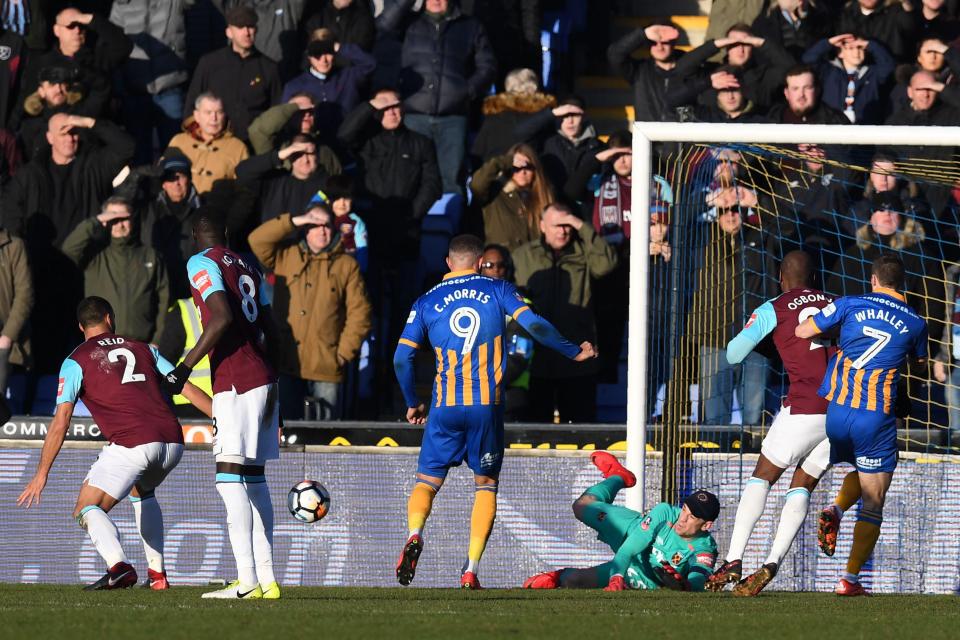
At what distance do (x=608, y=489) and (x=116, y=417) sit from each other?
10.6 ft

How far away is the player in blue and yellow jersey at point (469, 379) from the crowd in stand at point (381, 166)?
223cm

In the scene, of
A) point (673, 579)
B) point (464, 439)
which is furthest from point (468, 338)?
point (673, 579)

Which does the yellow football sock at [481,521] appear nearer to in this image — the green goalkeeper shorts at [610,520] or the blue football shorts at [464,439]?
the blue football shorts at [464,439]

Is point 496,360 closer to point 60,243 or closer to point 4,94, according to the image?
point 60,243

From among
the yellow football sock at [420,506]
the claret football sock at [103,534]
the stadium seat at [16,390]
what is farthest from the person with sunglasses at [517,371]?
the stadium seat at [16,390]

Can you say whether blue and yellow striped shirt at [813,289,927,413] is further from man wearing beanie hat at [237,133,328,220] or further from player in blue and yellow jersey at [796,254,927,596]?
man wearing beanie hat at [237,133,328,220]

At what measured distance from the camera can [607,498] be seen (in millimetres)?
10516

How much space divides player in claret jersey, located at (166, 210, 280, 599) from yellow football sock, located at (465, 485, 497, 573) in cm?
136

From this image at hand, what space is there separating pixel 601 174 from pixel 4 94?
541 cm

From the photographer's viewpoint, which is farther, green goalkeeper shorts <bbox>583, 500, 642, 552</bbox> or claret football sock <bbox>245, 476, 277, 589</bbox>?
green goalkeeper shorts <bbox>583, 500, 642, 552</bbox>

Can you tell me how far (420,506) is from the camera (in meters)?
9.24

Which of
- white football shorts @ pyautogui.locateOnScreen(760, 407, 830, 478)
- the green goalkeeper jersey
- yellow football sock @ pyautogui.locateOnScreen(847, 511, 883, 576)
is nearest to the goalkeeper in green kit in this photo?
the green goalkeeper jersey

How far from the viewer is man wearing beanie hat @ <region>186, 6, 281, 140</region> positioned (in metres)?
14.0

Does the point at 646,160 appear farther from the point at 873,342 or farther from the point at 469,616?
the point at 469,616
